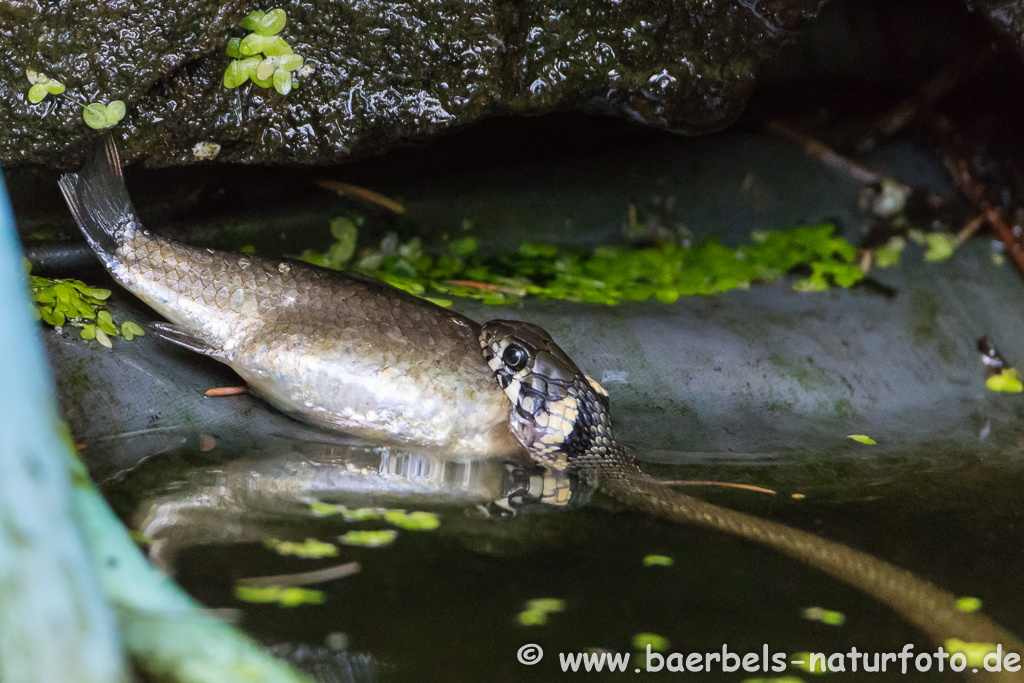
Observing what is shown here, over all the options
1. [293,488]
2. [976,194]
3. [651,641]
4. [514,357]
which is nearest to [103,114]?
[293,488]

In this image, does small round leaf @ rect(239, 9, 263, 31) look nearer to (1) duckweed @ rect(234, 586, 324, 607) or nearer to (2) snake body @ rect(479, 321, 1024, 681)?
(2) snake body @ rect(479, 321, 1024, 681)

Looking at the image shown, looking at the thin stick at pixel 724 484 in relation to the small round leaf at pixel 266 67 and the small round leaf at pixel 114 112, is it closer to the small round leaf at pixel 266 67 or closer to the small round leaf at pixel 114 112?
the small round leaf at pixel 266 67

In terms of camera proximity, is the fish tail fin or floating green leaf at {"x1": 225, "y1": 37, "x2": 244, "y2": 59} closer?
the fish tail fin

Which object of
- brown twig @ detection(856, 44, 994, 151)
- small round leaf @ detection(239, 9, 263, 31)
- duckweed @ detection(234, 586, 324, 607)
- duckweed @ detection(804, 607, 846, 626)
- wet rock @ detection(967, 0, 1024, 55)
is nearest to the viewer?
duckweed @ detection(234, 586, 324, 607)

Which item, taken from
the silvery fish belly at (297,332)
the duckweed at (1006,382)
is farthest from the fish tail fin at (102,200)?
the duckweed at (1006,382)

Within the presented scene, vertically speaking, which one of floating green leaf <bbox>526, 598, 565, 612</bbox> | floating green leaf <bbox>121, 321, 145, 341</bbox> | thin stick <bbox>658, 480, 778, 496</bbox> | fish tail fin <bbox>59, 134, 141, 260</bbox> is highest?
fish tail fin <bbox>59, 134, 141, 260</bbox>

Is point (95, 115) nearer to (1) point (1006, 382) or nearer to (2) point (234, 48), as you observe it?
(2) point (234, 48)

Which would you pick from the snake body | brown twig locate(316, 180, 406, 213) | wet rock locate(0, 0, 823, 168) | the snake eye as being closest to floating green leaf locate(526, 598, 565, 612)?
the snake body
